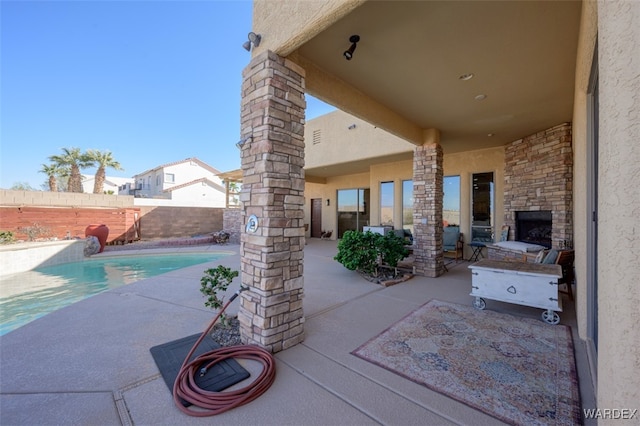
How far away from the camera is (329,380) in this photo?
227cm

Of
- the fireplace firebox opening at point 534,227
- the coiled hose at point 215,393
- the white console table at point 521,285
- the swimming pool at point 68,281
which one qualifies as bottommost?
the swimming pool at point 68,281

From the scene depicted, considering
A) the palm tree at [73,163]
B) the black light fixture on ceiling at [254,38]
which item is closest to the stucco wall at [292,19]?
the black light fixture on ceiling at [254,38]

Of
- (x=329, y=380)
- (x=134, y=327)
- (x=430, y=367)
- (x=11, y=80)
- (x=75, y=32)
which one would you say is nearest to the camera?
(x=329, y=380)

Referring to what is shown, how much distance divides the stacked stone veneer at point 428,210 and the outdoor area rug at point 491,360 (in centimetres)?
227

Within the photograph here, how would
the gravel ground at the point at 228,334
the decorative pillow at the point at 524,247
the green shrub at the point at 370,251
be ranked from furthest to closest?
the green shrub at the point at 370,251 → the decorative pillow at the point at 524,247 → the gravel ground at the point at 228,334

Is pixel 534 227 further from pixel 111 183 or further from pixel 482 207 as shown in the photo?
pixel 111 183

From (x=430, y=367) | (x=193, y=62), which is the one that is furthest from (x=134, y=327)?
(x=193, y=62)

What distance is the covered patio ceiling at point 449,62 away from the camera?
2.53 m

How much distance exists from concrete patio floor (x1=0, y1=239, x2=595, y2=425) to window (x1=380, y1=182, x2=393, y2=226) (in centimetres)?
555

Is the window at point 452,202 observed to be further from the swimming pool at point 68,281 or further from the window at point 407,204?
the swimming pool at point 68,281

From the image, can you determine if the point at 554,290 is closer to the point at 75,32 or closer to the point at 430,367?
the point at 430,367

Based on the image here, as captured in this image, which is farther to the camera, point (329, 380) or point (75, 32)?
point (75, 32)

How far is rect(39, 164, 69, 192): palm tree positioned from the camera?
1666cm

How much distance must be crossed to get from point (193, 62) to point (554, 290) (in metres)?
14.4
